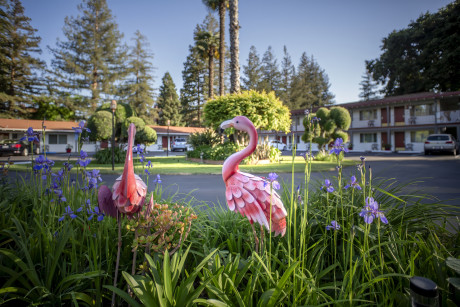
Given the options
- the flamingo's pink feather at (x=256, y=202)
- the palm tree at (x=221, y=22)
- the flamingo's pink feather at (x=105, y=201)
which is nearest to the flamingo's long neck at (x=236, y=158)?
the flamingo's pink feather at (x=256, y=202)

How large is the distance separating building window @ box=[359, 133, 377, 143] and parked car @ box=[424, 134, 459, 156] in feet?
33.7

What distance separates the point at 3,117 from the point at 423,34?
200 feet

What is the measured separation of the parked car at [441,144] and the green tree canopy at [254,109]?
16.0 meters

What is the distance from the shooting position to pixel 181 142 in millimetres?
38281

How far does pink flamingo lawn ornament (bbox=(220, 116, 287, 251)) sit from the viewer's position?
2.06 meters

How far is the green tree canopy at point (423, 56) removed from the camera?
29125mm

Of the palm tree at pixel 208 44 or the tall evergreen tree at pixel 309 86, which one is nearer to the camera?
the palm tree at pixel 208 44

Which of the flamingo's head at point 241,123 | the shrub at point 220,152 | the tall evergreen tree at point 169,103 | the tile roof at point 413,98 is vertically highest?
the tall evergreen tree at point 169,103

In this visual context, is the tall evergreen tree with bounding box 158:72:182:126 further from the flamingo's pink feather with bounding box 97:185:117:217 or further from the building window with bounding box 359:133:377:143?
the flamingo's pink feather with bounding box 97:185:117:217

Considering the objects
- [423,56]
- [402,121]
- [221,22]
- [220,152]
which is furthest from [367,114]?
[220,152]

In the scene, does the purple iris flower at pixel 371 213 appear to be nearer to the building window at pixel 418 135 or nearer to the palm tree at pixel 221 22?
the palm tree at pixel 221 22

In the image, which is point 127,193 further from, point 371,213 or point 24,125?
point 24,125

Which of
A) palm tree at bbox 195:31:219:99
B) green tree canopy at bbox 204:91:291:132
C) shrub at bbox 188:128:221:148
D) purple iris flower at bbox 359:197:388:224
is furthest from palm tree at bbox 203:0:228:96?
purple iris flower at bbox 359:197:388:224

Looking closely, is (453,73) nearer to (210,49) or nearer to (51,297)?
(210,49)
